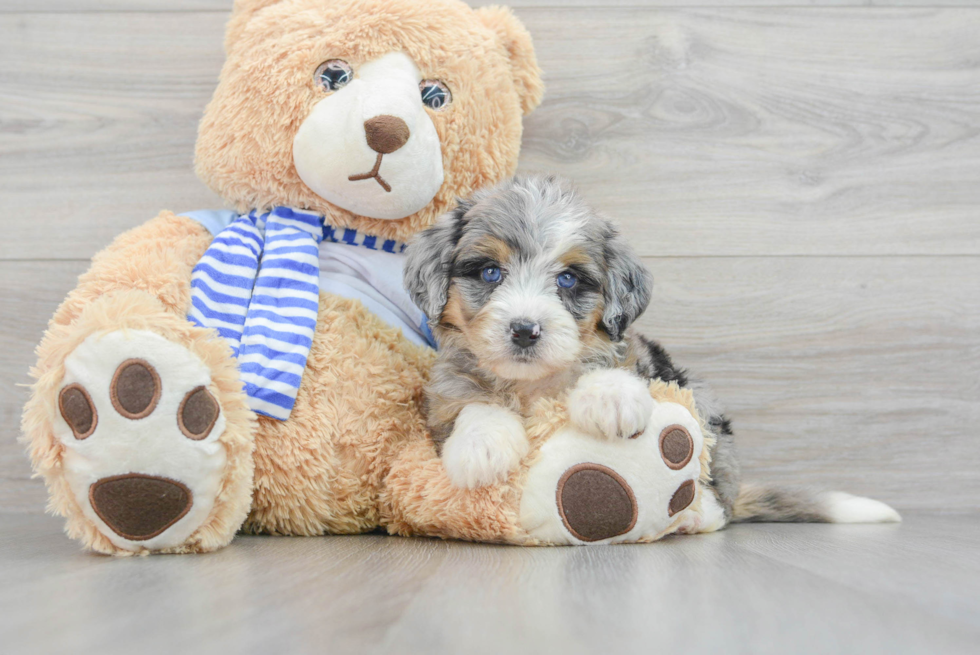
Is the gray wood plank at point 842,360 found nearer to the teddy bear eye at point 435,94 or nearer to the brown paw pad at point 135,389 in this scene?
the teddy bear eye at point 435,94

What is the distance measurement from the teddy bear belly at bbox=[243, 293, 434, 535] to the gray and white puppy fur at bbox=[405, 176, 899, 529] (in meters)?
0.12

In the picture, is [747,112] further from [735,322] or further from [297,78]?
[297,78]

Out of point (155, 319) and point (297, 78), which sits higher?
point (297, 78)

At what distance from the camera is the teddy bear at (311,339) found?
1422 millimetres

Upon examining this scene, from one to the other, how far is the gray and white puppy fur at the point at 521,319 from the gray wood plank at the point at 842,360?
2.08 ft

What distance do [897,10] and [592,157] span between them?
1132 millimetres

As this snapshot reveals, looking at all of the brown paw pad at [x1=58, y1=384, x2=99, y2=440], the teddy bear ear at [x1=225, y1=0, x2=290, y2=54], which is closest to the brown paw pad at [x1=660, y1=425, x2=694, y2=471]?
the brown paw pad at [x1=58, y1=384, x2=99, y2=440]

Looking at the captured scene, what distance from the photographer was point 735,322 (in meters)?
2.49

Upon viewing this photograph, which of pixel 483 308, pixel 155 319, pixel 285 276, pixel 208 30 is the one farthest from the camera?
pixel 208 30

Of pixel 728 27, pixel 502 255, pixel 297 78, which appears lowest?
pixel 502 255

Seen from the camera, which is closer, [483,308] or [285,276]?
[483,308]

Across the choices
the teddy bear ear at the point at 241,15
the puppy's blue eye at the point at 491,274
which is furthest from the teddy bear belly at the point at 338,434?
the teddy bear ear at the point at 241,15

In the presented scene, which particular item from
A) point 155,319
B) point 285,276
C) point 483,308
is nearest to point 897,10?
point 483,308

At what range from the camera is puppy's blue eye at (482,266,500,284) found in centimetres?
171
